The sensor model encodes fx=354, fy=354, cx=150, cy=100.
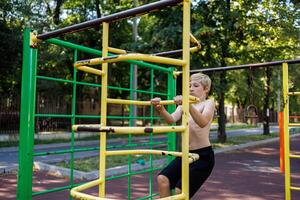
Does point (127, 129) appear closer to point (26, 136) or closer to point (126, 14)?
point (126, 14)

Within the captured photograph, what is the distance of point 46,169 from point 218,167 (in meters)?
4.02

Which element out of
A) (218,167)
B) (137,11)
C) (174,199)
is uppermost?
(137,11)

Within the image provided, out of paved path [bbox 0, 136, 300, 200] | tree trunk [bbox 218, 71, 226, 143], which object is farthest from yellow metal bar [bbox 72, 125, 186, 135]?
tree trunk [bbox 218, 71, 226, 143]

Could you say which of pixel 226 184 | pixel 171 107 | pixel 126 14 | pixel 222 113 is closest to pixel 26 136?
pixel 126 14

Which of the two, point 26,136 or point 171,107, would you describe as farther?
point 171,107

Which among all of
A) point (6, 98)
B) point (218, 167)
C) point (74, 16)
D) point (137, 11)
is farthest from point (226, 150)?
point (74, 16)

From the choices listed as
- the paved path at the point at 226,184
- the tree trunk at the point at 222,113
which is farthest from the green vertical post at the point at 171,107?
the tree trunk at the point at 222,113

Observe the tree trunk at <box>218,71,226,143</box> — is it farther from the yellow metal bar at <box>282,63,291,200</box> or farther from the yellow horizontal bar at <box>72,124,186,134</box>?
the yellow horizontal bar at <box>72,124,186,134</box>

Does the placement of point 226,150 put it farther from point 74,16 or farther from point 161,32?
point 74,16

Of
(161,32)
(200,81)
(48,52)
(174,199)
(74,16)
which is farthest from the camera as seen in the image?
(74,16)

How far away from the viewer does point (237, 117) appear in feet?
131

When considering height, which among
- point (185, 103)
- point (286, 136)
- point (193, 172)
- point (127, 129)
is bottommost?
point (193, 172)

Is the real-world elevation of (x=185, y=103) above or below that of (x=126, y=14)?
below

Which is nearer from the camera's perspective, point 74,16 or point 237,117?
point 74,16
